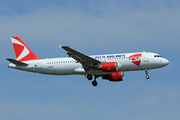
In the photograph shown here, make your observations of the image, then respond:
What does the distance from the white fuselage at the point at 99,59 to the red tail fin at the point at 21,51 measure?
1830mm

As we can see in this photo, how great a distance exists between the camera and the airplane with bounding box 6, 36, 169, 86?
160ft

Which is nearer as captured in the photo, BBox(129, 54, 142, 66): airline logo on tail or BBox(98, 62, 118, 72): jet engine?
BBox(98, 62, 118, 72): jet engine

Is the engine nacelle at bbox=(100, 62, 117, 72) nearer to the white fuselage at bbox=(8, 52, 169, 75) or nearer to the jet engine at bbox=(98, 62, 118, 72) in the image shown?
the jet engine at bbox=(98, 62, 118, 72)

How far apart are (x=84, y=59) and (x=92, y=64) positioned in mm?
1515

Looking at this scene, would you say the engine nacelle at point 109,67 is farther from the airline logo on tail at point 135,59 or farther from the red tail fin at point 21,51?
the red tail fin at point 21,51

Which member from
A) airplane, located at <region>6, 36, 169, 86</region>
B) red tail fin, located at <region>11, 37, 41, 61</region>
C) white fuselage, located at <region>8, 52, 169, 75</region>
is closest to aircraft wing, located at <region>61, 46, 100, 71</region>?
airplane, located at <region>6, 36, 169, 86</region>

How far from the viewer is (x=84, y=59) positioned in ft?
161

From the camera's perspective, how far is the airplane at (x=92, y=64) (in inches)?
1918

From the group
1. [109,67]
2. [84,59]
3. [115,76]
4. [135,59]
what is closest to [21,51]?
[84,59]

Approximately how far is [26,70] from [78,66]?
8.57 m

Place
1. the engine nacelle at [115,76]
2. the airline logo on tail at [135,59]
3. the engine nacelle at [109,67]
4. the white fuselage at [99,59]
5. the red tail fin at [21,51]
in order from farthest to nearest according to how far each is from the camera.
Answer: the red tail fin at [21,51], the engine nacelle at [115,76], the white fuselage at [99,59], the airline logo on tail at [135,59], the engine nacelle at [109,67]

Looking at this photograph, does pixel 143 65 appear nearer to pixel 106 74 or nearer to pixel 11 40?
pixel 106 74

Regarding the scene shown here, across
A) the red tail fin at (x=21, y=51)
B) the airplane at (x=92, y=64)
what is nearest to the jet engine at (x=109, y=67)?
the airplane at (x=92, y=64)

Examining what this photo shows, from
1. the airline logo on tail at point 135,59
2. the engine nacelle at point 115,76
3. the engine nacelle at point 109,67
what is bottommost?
the engine nacelle at point 115,76
